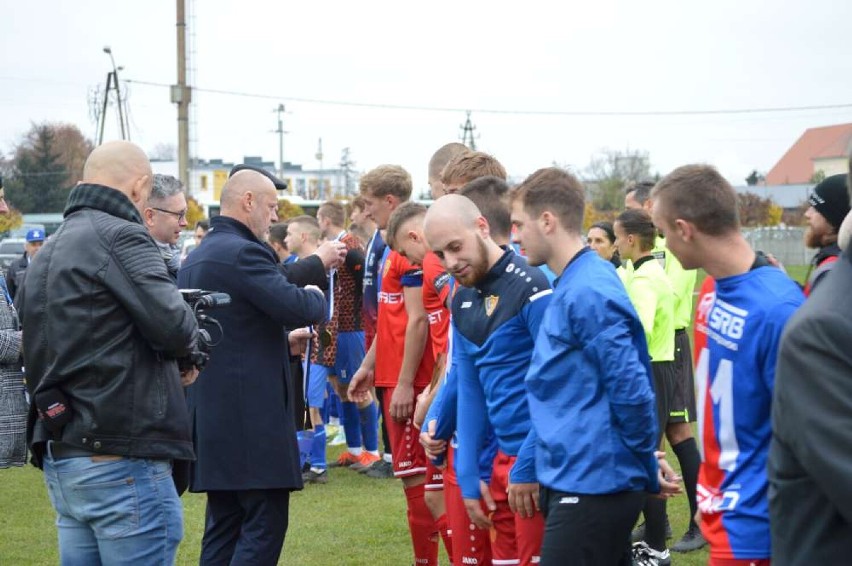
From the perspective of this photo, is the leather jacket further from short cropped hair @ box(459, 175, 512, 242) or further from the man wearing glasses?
the man wearing glasses

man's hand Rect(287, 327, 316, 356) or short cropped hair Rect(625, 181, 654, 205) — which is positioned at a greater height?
short cropped hair Rect(625, 181, 654, 205)

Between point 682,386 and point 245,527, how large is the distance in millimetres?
3576

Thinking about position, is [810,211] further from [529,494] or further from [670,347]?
[670,347]

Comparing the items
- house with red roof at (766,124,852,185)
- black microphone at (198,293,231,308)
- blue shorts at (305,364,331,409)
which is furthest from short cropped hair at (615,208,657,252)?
house with red roof at (766,124,852,185)

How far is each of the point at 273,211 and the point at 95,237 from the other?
5.28 feet

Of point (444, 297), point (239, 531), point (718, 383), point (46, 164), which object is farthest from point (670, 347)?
point (46, 164)

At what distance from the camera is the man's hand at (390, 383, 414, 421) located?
6273 millimetres

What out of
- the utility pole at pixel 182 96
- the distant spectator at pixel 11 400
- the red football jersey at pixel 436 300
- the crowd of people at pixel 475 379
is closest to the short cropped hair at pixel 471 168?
the crowd of people at pixel 475 379

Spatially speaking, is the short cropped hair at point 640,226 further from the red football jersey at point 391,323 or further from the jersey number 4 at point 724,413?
the jersey number 4 at point 724,413

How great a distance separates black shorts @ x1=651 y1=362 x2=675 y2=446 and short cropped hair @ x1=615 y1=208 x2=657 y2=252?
816 millimetres

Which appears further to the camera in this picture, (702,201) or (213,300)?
(213,300)

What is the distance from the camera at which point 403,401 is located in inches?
247

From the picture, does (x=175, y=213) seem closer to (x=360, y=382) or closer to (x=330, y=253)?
(x=330, y=253)

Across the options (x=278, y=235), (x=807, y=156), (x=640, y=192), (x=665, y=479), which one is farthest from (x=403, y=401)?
(x=807, y=156)
